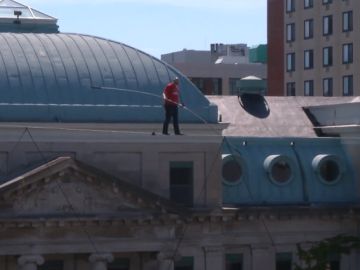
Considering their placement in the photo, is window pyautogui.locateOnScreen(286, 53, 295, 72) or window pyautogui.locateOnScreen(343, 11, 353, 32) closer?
window pyautogui.locateOnScreen(343, 11, 353, 32)

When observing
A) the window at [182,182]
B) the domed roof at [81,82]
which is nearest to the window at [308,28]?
the domed roof at [81,82]

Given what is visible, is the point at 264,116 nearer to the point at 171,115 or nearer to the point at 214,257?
the point at 214,257

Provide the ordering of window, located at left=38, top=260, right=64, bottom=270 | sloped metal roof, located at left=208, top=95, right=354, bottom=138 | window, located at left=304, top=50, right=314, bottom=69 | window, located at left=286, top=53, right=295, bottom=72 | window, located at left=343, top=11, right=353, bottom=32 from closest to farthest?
1. window, located at left=38, top=260, right=64, bottom=270
2. sloped metal roof, located at left=208, top=95, right=354, bottom=138
3. window, located at left=343, top=11, right=353, bottom=32
4. window, located at left=304, top=50, right=314, bottom=69
5. window, located at left=286, top=53, right=295, bottom=72

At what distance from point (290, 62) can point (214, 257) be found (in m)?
66.1

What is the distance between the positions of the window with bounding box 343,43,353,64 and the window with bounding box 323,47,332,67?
1889 mm

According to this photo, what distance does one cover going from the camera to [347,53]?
128250 millimetres

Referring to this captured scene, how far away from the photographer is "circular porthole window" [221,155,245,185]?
72.8 metres

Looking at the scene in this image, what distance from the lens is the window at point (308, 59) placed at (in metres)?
133

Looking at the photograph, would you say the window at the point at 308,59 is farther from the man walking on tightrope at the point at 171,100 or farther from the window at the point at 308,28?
the man walking on tightrope at the point at 171,100

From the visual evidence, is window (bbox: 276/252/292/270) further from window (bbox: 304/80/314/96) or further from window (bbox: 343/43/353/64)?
window (bbox: 304/80/314/96)

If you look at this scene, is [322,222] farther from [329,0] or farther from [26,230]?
[329,0]

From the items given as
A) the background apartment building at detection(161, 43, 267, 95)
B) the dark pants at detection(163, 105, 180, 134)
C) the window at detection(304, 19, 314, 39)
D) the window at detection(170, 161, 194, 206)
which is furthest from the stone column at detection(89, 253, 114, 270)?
the background apartment building at detection(161, 43, 267, 95)

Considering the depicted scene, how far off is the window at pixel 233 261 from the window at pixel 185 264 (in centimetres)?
193

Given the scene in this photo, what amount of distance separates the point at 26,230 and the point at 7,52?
8464mm
